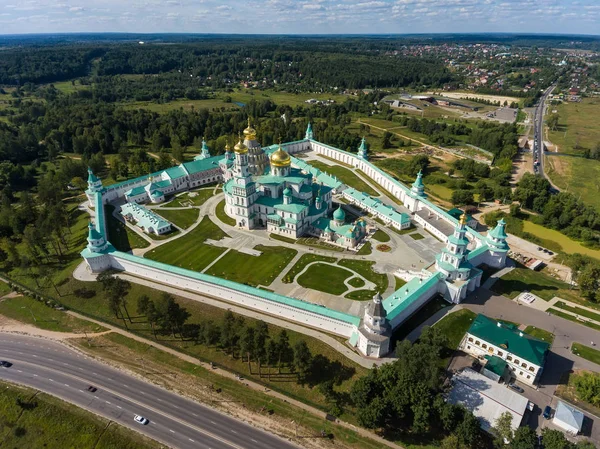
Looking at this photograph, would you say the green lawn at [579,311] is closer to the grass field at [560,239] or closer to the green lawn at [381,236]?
the grass field at [560,239]

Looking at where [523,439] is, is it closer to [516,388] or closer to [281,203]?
[516,388]

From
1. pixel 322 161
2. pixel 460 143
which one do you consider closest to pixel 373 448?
pixel 322 161

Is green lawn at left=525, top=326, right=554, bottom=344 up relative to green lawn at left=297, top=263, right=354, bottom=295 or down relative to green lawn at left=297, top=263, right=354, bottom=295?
down

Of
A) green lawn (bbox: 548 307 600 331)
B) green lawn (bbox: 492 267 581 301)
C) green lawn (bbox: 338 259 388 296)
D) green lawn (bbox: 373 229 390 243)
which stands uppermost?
green lawn (bbox: 373 229 390 243)

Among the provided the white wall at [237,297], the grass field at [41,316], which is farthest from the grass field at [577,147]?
the grass field at [41,316]

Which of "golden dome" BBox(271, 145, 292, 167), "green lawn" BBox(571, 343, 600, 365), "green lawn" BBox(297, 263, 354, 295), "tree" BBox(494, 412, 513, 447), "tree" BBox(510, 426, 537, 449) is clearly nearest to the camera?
"tree" BBox(510, 426, 537, 449)

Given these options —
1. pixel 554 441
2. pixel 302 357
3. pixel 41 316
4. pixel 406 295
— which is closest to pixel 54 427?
pixel 41 316

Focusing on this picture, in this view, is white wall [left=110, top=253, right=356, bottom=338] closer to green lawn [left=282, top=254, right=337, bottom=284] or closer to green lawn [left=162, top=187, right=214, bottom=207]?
green lawn [left=282, top=254, right=337, bottom=284]

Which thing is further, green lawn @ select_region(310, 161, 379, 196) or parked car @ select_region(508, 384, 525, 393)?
green lawn @ select_region(310, 161, 379, 196)

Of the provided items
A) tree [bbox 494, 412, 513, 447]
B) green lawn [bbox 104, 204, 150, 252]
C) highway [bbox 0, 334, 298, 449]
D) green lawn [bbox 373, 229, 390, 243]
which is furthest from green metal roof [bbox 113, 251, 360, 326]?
green lawn [bbox 373, 229, 390, 243]
